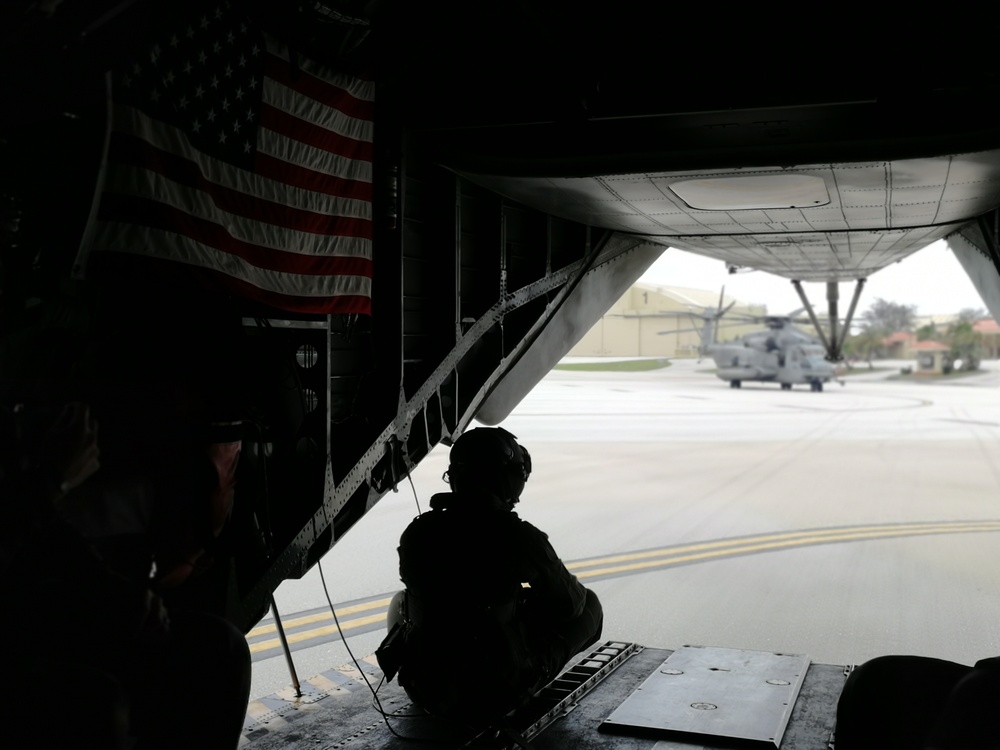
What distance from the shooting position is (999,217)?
5.80 meters

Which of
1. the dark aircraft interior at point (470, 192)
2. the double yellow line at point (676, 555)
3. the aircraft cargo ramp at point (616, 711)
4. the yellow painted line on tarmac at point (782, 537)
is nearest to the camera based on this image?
the dark aircraft interior at point (470, 192)

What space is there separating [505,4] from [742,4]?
113 centimetres

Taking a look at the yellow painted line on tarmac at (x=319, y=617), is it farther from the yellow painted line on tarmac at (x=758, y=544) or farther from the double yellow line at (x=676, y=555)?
the yellow painted line on tarmac at (x=758, y=544)

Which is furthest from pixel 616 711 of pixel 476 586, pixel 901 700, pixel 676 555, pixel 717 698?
pixel 676 555

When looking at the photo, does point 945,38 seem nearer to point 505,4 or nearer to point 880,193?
point 880,193

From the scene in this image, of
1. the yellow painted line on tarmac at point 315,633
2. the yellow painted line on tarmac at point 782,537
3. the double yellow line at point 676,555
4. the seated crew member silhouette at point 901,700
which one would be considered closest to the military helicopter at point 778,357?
the yellow painted line on tarmac at point 782,537

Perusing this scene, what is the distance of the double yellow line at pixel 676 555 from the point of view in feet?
22.3

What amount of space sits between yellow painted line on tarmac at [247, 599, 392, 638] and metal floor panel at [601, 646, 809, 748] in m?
2.99

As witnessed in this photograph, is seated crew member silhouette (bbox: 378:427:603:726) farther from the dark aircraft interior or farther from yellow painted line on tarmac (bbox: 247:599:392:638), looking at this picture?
yellow painted line on tarmac (bbox: 247:599:392:638)

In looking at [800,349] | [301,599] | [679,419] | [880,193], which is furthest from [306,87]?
[800,349]

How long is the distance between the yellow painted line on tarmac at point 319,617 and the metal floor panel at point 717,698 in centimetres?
299

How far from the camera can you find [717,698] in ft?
14.8

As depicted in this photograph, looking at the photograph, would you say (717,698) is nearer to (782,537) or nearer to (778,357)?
(782,537)

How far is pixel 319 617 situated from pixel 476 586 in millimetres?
4050
